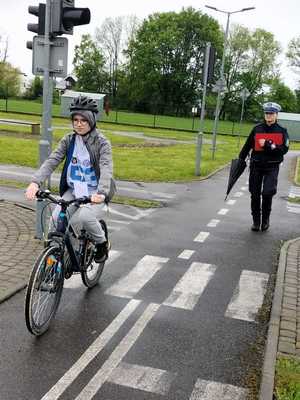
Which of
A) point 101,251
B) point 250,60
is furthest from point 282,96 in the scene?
point 101,251

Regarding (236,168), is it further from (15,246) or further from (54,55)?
(15,246)

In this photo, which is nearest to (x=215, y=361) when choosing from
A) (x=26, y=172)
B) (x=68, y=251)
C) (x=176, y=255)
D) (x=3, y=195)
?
(x=68, y=251)

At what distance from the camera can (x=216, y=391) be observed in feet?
12.1

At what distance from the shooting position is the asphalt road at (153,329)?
3.69m

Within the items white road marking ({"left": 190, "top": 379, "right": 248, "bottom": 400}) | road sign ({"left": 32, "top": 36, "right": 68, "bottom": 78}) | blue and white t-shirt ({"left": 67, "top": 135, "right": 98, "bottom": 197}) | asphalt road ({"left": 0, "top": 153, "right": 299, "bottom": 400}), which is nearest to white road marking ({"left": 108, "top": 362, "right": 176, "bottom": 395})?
asphalt road ({"left": 0, "top": 153, "right": 299, "bottom": 400})

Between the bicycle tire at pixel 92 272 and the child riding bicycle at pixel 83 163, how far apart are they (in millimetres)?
500

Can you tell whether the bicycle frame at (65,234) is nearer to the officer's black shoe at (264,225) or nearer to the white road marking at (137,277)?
the white road marking at (137,277)

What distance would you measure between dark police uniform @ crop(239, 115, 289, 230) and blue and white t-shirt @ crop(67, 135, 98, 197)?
449 centimetres

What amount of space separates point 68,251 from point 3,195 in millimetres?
6092

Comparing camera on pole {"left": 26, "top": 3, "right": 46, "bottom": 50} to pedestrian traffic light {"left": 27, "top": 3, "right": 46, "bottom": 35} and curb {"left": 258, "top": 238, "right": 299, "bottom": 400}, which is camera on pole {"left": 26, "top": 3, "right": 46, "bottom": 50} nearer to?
pedestrian traffic light {"left": 27, "top": 3, "right": 46, "bottom": 35}

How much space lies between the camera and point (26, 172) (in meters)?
13.7

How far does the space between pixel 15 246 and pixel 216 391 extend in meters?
3.97

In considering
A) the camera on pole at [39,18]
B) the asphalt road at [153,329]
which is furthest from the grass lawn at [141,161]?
the camera on pole at [39,18]

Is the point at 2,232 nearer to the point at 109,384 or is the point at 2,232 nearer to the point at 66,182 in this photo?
the point at 66,182
